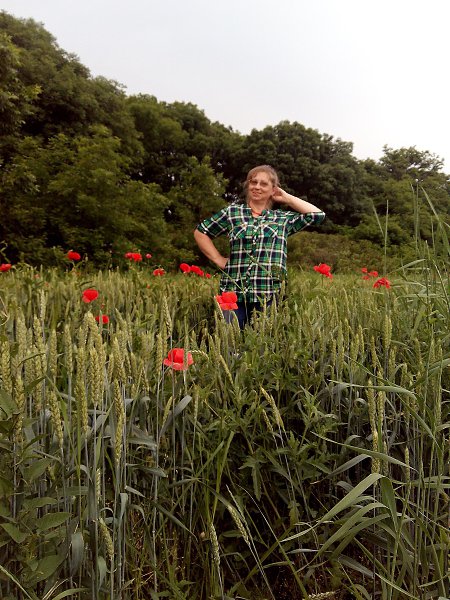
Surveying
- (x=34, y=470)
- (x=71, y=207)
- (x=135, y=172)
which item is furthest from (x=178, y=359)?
(x=135, y=172)

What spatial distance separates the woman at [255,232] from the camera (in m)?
3.41

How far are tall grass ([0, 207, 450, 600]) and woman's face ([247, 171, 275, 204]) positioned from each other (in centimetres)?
194

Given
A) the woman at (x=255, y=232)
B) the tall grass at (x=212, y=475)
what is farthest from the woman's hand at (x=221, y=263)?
the tall grass at (x=212, y=475)

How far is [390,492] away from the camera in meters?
0.87

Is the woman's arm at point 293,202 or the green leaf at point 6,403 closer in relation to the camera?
the green leaf at point 6,403

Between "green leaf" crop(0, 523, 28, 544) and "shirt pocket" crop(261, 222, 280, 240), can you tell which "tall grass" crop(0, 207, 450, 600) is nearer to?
"green leaf" crop(0, 523, 28, 544)

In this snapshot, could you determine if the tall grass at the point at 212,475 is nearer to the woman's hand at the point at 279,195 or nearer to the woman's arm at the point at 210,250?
the woman's arm at the point at 210,250

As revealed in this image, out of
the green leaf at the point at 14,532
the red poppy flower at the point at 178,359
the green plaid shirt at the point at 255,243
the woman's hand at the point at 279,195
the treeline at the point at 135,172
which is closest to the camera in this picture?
the green leaf at the point at 14,532

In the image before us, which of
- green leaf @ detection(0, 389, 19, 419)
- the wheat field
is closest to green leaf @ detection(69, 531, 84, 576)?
the wheat field

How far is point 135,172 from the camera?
23609mm

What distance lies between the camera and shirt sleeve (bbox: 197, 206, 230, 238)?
365 centimetres

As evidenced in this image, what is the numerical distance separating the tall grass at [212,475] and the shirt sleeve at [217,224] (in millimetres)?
1949

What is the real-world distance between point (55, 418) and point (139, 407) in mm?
458

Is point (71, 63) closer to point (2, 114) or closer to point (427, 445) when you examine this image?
point (2, 114)
